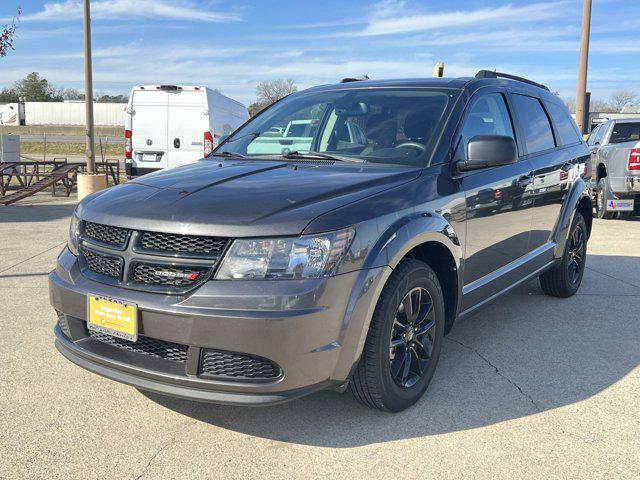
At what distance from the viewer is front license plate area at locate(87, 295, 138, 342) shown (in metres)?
2.79

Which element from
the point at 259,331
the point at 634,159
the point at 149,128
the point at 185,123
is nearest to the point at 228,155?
the point at 259,331

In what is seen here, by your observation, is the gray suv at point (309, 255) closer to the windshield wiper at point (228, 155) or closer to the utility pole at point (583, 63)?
→ the windshield wiper at point (228, 155)

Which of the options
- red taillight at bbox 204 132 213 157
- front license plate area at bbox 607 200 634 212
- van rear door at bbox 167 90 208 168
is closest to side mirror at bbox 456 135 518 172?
front license plate area at bbox 607 200 634 212

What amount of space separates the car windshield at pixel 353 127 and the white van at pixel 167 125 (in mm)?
9040

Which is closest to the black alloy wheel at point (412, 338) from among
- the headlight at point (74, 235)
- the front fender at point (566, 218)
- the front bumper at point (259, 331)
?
the front bumper at point (259, 331)

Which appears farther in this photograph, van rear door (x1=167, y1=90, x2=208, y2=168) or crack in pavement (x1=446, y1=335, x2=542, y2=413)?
van rear door (x1=167, y1=90, x2=208, y2=168)

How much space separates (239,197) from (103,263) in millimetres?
743

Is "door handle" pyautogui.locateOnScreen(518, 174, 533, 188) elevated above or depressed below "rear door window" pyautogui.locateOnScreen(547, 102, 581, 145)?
below

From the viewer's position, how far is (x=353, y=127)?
13.4 feet

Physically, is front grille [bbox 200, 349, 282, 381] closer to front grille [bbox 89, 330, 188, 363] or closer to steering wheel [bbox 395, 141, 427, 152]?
front grille [bbox 89, 330, 188, 363]

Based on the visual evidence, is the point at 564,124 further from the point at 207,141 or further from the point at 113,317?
the point at 207,141

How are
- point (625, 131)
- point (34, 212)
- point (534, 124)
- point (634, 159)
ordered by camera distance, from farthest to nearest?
1. point (625, 131)
2. point (34, 212)
3. point (634, 159)
4. point (534, 124)

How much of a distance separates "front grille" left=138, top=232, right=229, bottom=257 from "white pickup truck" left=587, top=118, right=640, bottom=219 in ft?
30.9

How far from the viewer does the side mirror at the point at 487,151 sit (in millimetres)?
3598
